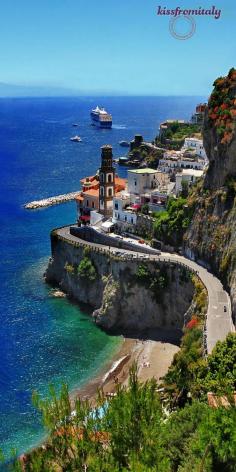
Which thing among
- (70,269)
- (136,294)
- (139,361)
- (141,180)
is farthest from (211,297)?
(141,180)

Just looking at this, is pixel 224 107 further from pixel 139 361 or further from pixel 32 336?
pixel 32 336

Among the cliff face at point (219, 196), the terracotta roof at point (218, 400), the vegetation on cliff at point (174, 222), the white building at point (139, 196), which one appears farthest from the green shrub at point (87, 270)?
the terracotta roof at point (218, 400)

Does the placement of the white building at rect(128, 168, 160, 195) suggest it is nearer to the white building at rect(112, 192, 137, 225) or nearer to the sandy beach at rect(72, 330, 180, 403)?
the white building at rect(112, 192, 137, 225)

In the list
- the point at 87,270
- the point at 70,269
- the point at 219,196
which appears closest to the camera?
the point at 219,196

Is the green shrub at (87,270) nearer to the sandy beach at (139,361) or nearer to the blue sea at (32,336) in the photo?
the blue sea at (32,336)

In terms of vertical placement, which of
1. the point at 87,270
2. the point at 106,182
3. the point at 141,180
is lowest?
the point at 87,270

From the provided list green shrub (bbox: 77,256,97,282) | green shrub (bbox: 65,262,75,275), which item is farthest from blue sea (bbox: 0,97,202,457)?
green shrub (bbox: 77,256,97,282)

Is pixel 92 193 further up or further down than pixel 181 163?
further down
